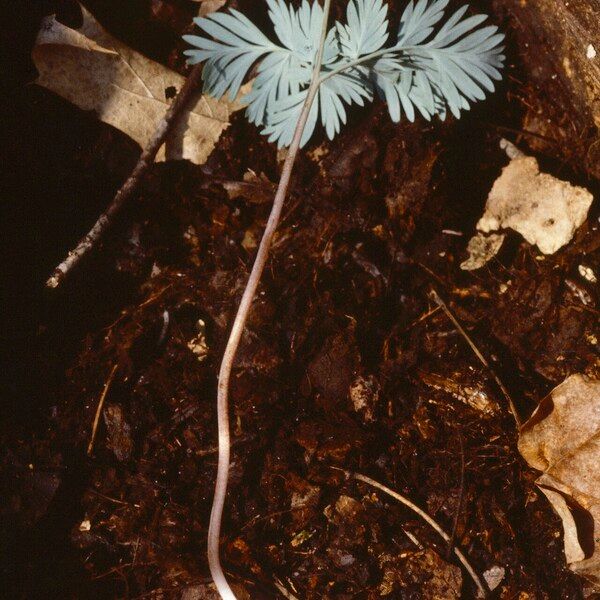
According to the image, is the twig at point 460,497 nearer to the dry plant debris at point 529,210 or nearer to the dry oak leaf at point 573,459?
the dry oak leaf at point 573,459

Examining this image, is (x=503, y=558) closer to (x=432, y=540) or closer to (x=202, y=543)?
(x=432, y=540)

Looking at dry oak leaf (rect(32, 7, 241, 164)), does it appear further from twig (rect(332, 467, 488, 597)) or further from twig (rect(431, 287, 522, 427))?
twig (rect(332, 467, 488, 597))

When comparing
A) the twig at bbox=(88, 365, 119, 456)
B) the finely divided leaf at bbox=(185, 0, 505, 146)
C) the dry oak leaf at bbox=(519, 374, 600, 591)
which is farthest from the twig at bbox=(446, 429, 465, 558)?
the twig at bbox=(88, 365, 119, 456)

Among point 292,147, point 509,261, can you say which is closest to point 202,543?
point 292,147

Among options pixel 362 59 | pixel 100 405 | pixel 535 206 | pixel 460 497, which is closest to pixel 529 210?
pixel 535 206

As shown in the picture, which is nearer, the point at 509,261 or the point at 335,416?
the point at 335,416

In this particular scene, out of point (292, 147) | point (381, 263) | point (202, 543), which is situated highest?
point (292, 147)

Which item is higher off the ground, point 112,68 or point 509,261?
point 509,261
